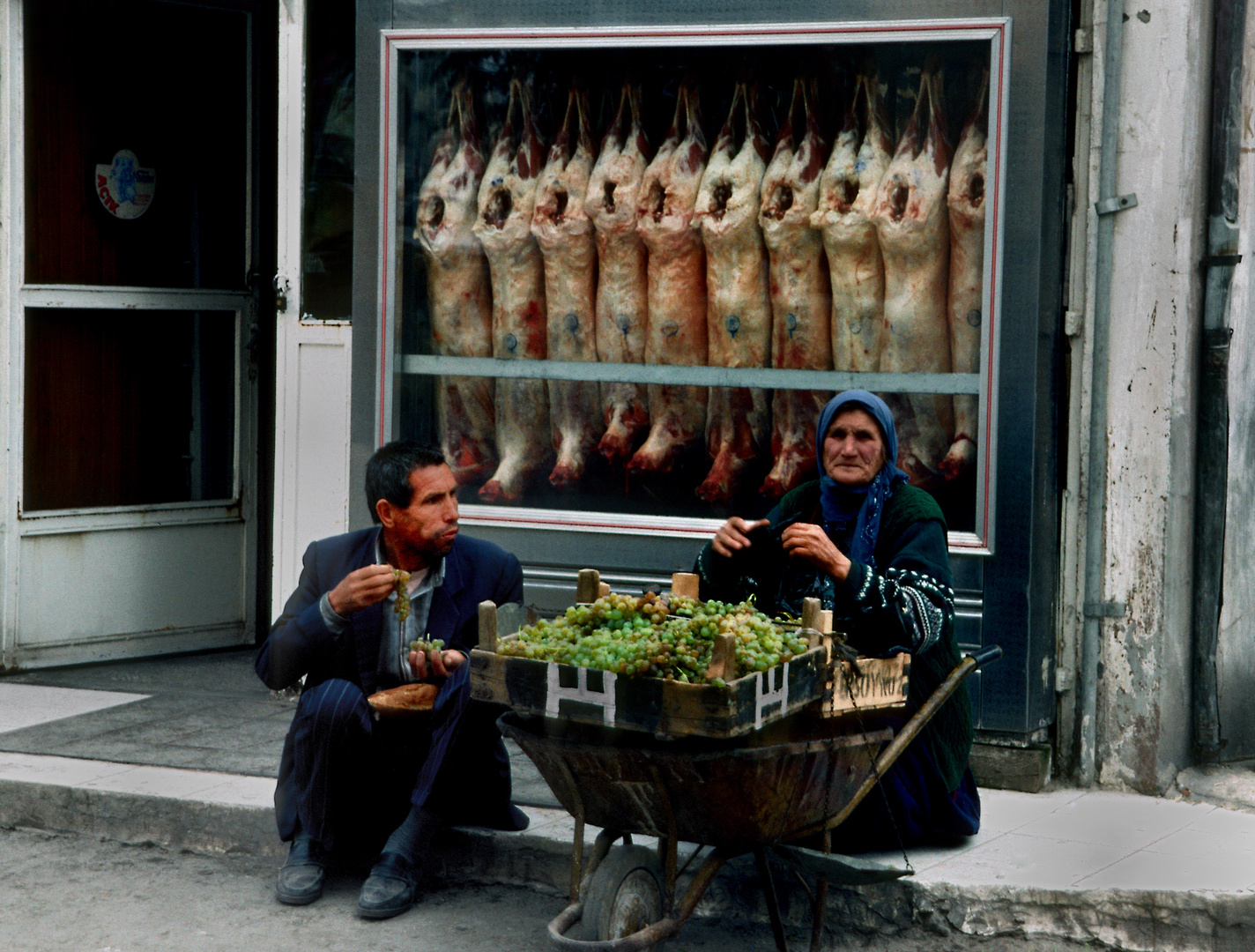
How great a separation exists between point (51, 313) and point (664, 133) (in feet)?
10.1

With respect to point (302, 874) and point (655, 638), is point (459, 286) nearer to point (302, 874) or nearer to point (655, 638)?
point (302, 874)

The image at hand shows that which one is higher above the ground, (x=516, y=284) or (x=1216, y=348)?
(x=516, y=284)

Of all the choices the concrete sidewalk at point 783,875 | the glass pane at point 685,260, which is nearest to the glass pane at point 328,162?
the glass pane at point 685,260

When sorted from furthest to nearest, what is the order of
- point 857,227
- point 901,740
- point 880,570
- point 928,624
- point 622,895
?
point 857,227 < point 880,570 < point 928,624 < point 901,740 < point 622,895

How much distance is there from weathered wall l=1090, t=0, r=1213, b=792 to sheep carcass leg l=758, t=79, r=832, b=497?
1.09 metres

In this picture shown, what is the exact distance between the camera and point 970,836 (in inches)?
184

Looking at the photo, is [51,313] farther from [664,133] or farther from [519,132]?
[664,133]

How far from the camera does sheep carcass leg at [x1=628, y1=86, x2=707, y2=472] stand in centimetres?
591

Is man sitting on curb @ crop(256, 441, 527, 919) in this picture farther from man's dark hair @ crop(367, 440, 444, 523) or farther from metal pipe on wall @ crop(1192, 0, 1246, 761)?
metal pipe on wall @ crop(1192, 0, 1246, 761)

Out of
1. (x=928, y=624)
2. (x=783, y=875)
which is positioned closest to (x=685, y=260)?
(x=928, y=624)

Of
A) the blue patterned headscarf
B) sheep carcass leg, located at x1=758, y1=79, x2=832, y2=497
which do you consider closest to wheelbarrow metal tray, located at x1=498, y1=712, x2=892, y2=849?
the blue patterned headscarf

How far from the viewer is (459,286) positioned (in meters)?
6.27

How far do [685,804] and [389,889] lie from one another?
48.1 inches

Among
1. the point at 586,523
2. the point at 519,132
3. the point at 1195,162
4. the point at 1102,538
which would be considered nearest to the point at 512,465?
the point at 586,523
